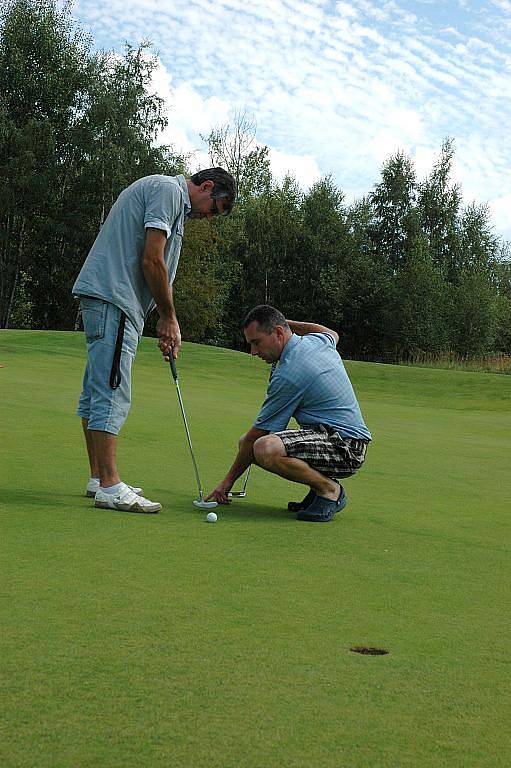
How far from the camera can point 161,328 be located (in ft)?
15.9

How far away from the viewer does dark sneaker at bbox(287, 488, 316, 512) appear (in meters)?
4.82

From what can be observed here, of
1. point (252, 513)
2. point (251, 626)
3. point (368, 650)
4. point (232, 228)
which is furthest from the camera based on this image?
point (232, 228)

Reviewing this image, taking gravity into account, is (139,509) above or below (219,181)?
below

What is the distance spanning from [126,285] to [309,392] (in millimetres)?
1127

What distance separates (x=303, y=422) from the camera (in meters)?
4.99

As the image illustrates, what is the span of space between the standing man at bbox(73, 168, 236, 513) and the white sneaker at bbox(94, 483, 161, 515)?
6cm

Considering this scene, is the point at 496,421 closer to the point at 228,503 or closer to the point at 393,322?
the point at 228,503

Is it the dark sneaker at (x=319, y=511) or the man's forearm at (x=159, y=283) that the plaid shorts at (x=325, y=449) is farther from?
the man's forearm at (x=159, y=283)

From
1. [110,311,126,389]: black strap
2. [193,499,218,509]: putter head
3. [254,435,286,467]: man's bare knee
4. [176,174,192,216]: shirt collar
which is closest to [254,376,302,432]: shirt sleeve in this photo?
[254,435,286,467]: man's bare knee

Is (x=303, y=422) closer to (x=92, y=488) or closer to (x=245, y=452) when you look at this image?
(x=245, y=452)

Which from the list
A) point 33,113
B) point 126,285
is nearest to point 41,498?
point 126,285

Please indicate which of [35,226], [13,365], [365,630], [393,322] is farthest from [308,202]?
[365,630]

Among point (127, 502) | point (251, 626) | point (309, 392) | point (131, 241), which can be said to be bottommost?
point (127, 502)

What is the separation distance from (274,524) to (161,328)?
121 cm
